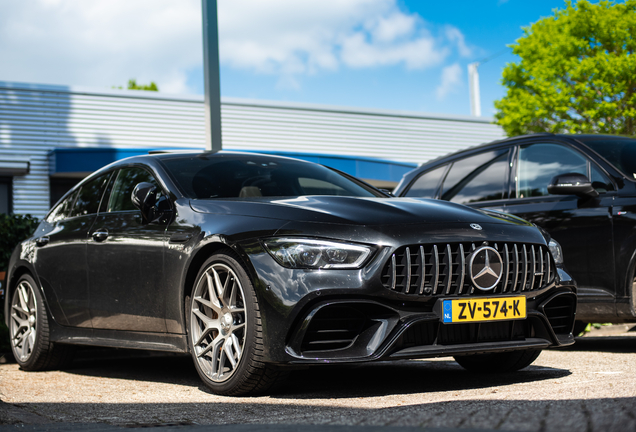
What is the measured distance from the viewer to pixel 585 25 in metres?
18.4

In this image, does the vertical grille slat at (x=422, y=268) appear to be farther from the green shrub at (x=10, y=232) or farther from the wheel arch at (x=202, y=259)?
the green shrub at (x=10, y=232)

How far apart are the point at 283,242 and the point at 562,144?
11.7 ft

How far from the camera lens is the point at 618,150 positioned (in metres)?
6.64

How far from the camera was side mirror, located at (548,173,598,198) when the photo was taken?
6199mm

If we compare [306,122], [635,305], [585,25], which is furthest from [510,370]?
[306,122]

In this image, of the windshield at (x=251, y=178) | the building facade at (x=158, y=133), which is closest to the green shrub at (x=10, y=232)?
the windshield at (x=251, y=178)

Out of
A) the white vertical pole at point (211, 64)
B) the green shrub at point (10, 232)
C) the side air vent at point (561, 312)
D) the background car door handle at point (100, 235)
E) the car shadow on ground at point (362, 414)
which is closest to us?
the car shadow on ground at point (362, 414)

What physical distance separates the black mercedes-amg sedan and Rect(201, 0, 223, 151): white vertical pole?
3.16 meters

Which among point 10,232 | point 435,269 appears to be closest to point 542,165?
point 435,269

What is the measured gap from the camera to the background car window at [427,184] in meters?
7.91

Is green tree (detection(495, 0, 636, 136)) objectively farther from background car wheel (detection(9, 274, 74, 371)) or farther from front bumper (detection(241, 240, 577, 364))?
front bumper (detection(241, 240, 577, 364))

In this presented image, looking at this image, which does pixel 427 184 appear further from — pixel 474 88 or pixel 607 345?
pixel 474 88

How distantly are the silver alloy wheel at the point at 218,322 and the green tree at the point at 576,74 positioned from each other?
1475 cm

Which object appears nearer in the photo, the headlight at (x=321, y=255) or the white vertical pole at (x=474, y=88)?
the headlight at (x=321, y=255)
